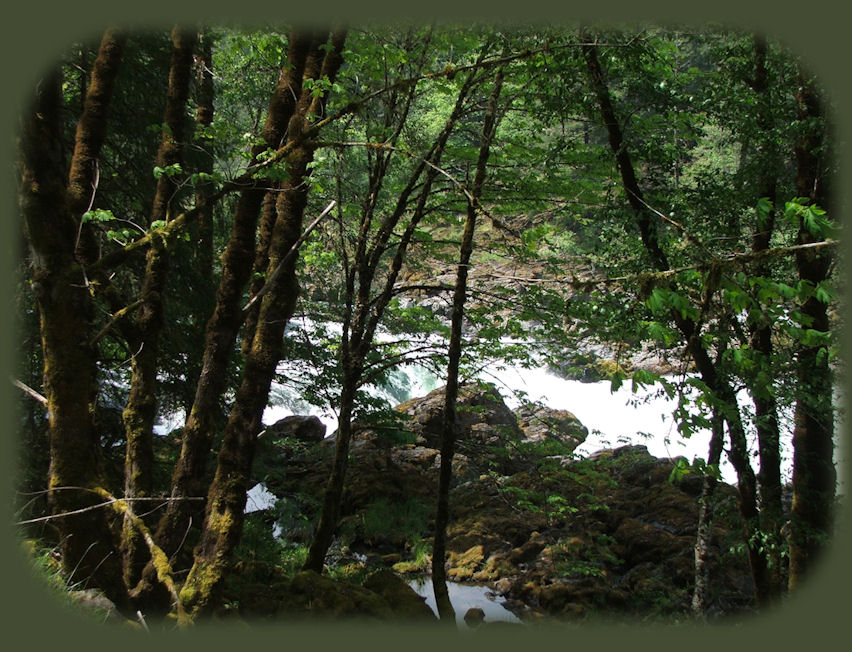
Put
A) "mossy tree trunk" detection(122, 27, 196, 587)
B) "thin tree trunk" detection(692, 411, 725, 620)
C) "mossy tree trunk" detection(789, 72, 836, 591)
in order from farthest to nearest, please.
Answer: "thin tree trunk" detection(692, 411, 725, 620) < "mossy tree trunk" detection(789, 72, 836, 591) < "mossy tree trunk" detection(122, 27, 196, 587)

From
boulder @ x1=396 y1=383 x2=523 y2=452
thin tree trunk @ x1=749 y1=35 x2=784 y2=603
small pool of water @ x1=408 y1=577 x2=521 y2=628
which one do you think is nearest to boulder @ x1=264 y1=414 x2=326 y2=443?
boulder @ x1=396 y1=383 x2=523 y2=452

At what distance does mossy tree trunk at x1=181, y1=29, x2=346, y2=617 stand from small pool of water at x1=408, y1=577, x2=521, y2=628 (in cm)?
517

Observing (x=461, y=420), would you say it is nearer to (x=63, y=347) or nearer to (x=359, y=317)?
(x=359, y=317)

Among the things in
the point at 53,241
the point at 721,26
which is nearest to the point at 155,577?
the point at 53,241

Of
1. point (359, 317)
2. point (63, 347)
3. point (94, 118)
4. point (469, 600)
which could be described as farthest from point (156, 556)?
point (469, 600)

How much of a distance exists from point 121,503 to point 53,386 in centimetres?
80

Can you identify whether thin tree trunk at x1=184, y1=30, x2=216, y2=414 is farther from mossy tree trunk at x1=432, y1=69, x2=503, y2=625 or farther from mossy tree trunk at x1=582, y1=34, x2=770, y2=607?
mossy tree trunk at x1=582, y1=34, x2=770, y2=607

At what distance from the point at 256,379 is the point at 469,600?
6526mm

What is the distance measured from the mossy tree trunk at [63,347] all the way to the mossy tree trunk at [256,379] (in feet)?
1.72

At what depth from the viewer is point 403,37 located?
6.48m

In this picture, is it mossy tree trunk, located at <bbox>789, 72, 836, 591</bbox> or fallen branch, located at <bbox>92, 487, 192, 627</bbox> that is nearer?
fallen branch, located at <bbox>92, 487, 192, 627</bbox>

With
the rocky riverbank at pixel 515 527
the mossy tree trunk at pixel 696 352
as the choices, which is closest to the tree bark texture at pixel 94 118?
the rocky riverbank at pixel 515 527

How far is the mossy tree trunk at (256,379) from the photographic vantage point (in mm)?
3426

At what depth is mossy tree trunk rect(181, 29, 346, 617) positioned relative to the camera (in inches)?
135
